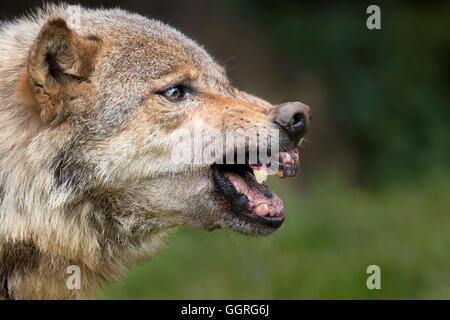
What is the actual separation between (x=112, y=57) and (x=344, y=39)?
644 cm

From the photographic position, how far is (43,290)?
3.94m

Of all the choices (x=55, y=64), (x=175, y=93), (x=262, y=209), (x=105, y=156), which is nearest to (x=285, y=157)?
(x=262, y=209)

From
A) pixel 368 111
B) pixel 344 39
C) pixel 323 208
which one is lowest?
pixel 323 208

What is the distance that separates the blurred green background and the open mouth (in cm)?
42

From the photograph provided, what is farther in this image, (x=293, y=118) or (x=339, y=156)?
(x=339, y=156)

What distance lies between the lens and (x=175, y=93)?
410 centimetres

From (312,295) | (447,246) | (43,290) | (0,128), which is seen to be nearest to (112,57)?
(0,128)

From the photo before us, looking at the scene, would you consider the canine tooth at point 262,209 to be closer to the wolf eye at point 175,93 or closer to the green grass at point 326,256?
the wolf eye at point 175,93

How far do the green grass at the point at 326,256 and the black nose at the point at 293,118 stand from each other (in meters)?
1.50

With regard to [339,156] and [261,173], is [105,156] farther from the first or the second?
[339,156]

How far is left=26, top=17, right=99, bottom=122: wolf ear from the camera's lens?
375cm

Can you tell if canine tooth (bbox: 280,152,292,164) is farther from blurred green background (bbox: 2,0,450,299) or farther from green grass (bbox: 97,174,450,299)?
green grass (bbox: 97,174,450,299)

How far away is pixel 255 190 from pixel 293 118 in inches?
18.4

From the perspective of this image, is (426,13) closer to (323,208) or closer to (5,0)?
(323,208)
